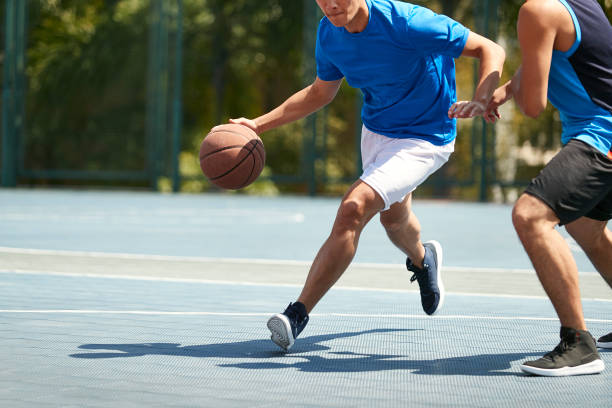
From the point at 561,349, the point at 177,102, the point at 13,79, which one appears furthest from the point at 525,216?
the point at 13,79

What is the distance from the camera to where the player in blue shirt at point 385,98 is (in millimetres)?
4477

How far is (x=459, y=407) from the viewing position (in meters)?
3.44

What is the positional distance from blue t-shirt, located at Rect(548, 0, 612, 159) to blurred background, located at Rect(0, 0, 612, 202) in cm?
1589

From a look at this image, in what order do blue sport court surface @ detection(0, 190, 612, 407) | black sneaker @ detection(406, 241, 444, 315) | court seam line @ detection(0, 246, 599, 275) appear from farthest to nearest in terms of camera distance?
court seam line @ detection(0, 246, 599, 275), black sneaker @ detection(406, 241, 444, 315), blue sport court surface @ detection(0, 190, 612, 407)

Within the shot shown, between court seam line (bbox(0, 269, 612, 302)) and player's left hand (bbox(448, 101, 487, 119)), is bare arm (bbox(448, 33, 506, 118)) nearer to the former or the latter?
player's left hand (bbox(448, 101, 487, 119))

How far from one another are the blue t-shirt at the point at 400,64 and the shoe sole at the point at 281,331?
1100mm

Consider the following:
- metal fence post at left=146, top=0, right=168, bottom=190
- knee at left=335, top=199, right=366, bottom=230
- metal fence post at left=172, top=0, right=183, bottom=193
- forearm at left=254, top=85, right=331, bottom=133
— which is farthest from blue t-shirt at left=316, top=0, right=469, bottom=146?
metal fence post at left=146, top=0, right=168, bottom=190

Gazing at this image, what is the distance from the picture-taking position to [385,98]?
15.9 ft

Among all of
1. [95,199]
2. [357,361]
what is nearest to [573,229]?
[357,361]

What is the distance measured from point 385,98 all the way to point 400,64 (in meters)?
0.23

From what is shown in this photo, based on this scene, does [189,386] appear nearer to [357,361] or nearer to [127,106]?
[357,361]

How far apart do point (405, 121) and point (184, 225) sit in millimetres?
8434

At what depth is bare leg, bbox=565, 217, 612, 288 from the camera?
448 cm

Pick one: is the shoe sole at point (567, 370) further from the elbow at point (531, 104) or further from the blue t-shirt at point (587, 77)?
the elbow at point (531, 104)
